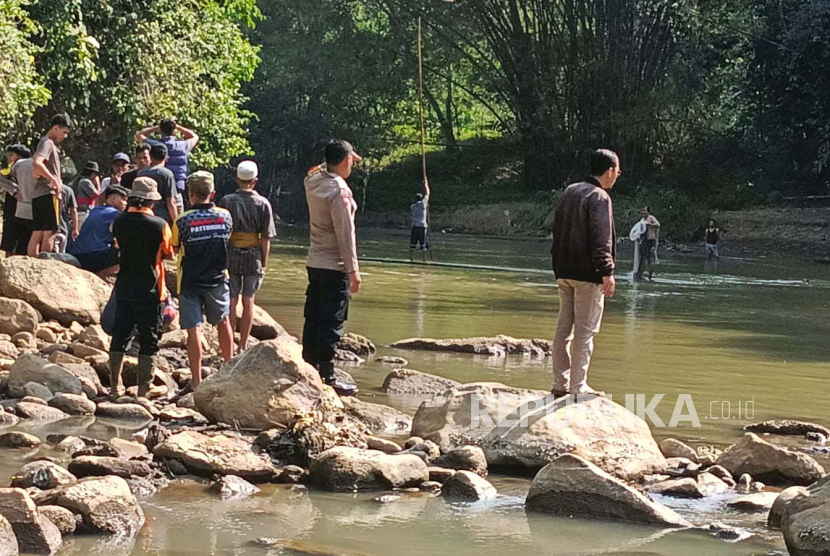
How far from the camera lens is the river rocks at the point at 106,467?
703cm

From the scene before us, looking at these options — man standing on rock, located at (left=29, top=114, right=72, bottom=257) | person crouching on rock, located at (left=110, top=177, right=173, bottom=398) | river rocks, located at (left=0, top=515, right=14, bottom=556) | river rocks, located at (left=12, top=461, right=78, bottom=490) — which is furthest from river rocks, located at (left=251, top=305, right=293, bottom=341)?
river rocks, located at (left=0, top=515, right=14, bottom=556)

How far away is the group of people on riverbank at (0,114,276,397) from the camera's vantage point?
9641 mm

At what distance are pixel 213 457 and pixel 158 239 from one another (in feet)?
8.28

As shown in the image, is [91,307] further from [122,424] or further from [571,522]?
[571,522]

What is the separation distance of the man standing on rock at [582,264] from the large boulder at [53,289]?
521cm

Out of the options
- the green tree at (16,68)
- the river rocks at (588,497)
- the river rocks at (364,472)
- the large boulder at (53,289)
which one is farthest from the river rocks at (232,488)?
the green tree at (16,68)

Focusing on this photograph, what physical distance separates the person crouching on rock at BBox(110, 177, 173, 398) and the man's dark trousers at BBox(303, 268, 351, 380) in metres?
1.08

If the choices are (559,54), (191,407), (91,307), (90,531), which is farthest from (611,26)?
(90,531)

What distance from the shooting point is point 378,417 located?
31.1ft

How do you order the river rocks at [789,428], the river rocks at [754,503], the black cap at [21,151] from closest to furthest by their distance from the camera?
the river rocks at [754,503] < the river rocks at [789,428] < the black cap at [21,151]

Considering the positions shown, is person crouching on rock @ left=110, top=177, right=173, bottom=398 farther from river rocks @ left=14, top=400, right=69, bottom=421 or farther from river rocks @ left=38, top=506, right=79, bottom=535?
river rocks @ left=38, top=506, right=79, bottom=535

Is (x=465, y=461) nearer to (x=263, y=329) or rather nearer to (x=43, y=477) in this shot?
(x=43, y=477)

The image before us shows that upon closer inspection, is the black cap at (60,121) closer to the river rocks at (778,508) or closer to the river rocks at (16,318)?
the river rocks at (16,318)

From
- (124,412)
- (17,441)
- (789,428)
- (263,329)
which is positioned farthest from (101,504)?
(263,329)
